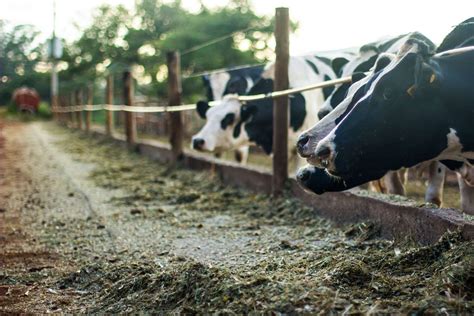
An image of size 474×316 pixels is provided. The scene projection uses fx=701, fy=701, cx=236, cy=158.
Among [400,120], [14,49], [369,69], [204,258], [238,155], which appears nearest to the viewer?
[400,120]

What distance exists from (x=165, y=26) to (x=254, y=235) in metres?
26.5

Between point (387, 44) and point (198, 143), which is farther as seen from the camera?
point (198, 143)

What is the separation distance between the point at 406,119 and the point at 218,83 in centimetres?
646

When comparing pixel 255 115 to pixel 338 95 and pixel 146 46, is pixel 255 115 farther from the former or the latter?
pixel 146 46

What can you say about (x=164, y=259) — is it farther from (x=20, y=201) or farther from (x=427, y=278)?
(x=20, y=201)

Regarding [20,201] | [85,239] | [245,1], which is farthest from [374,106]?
[245,1]

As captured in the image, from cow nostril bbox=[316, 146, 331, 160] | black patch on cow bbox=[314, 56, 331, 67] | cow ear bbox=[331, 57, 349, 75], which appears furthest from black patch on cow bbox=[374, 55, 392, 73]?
black patch on cow bbox=[314, 56, 331, 67]

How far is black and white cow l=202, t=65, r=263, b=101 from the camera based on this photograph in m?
8.66

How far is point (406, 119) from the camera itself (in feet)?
11.8

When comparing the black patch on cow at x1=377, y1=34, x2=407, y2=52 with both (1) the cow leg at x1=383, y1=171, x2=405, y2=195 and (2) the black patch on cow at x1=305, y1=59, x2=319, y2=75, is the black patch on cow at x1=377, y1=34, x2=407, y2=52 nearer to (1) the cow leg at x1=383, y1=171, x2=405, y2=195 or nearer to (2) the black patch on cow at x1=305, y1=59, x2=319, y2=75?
(1) the cow leg at x1=383, y1=171, x2=405, y2=195

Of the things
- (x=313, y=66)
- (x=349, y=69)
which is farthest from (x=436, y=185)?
(x=313, y=66)

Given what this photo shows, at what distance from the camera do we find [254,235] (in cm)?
→ 466

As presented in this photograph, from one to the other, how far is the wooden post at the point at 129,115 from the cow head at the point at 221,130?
4733 millimetres

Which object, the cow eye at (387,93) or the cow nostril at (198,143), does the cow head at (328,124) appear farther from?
the cow nostril at (198,143)
